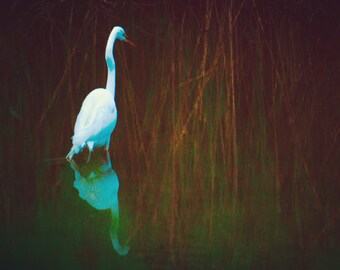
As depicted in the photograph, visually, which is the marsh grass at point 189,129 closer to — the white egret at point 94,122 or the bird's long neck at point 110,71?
the white egret at point 94,122

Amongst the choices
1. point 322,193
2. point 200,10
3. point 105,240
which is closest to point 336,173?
point 322,193

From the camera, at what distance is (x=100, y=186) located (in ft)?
7.12

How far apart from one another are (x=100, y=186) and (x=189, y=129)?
1.22 m

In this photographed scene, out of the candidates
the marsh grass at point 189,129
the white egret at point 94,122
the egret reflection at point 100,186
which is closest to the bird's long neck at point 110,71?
the white egret at point 94,122

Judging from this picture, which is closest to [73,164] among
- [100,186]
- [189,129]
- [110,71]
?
[100,186]

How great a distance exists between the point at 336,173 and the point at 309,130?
0.82 m

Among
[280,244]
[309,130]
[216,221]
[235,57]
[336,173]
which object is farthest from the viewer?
[235,57]

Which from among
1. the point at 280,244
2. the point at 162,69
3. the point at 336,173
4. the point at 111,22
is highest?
the point at 111,22

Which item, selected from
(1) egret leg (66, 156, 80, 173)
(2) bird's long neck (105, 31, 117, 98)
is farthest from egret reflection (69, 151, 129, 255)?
(2) bird's long neck (105, 31, 117, 98)

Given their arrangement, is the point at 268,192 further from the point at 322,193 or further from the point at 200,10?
the point at 200,10

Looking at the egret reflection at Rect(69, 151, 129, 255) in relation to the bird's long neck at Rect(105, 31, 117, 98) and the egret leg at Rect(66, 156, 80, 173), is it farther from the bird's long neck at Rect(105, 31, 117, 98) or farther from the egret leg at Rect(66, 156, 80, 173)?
the bird's long neck at Rect(105, 31, 117, 98)

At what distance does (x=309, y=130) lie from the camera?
10.7 ft

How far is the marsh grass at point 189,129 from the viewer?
1.75 m

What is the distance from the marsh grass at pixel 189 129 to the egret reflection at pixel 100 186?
1.4 inches
